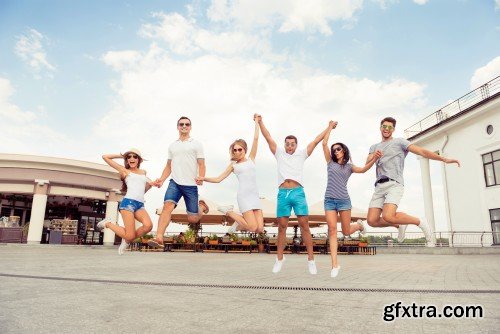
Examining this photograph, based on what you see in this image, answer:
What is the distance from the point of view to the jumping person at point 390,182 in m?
4.56

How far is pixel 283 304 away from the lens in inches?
131

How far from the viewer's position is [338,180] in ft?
15.9

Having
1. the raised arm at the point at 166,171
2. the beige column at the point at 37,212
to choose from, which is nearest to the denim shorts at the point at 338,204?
the raised arm at the point at 166,171

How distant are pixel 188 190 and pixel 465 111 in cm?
1950

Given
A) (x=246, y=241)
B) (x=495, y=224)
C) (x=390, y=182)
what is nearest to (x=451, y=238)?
(x=495, y=224)

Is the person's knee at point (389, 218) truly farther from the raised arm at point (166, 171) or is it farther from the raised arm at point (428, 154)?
the raised arm at point (166, 171)

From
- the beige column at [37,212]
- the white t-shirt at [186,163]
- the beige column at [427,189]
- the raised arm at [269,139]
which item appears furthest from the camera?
the beige column at [427,189]

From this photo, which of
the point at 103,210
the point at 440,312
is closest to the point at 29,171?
the point at 103,210

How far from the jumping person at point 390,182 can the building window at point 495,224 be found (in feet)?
59.2

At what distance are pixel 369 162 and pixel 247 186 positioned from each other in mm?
1742

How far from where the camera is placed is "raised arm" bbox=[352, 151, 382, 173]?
4457mm

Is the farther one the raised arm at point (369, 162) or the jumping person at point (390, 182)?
the jumping person at point (390, 182)

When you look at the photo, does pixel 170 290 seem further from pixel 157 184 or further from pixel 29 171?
pixel 29 171

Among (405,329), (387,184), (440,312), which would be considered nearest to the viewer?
(405,329)
